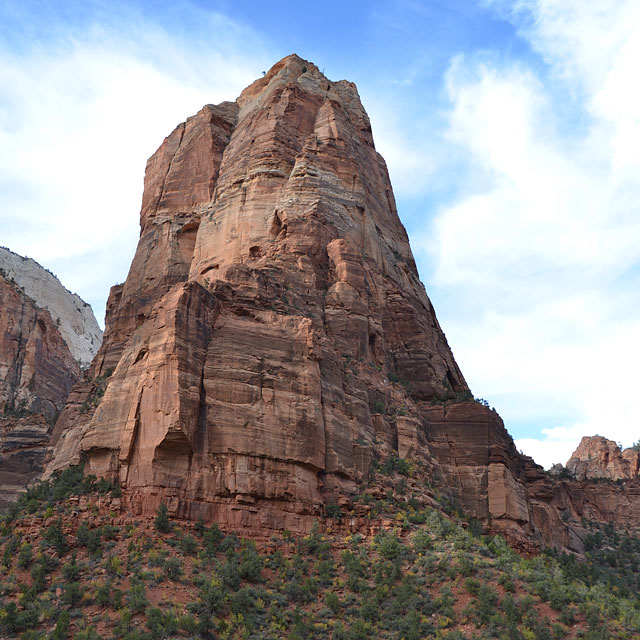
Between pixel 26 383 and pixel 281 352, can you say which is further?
pixel 26 383

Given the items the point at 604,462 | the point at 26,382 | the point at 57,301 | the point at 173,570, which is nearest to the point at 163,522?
the point at 173,570

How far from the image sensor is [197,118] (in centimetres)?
7169

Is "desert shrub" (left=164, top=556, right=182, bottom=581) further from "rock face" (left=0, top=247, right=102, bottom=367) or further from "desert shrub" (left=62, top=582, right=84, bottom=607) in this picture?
"rock face" (left=0, top=247, right=102, bottom=367)

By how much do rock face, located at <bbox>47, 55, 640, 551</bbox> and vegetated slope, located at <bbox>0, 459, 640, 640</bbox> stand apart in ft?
5.67

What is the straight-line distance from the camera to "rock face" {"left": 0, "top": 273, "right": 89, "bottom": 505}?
211 ft

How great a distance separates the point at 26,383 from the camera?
8144 cm

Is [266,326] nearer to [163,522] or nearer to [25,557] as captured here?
[163,522]

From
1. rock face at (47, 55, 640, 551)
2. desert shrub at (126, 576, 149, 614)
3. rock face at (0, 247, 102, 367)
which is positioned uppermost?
rock face at (0, 247, 102, 367)

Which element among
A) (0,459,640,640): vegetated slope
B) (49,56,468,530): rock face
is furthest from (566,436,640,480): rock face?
(0,459,640,640): vegetated slope

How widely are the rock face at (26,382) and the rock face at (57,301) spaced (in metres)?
26.5

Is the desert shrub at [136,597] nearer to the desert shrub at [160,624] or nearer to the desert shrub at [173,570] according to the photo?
the desert shrub at [160,624]

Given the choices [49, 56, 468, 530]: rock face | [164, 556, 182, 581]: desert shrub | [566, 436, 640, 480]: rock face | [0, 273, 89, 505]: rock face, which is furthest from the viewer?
[566, 436, 640, 480]: rock face

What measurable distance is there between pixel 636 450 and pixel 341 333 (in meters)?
50.0

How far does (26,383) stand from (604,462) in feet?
199
